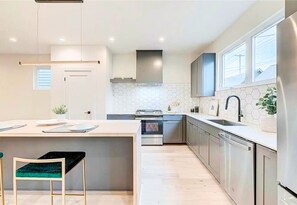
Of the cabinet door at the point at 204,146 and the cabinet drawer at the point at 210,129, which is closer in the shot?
the cabinet drawer at the point at 210,129

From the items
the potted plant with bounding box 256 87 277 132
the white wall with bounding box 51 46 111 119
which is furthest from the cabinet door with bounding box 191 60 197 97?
the potted plant with bounding box 256 87 277 132

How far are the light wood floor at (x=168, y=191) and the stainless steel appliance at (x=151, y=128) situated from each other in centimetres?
139

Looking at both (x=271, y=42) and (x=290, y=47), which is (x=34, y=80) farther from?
(x=290, y=47)

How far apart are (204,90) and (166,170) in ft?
6.79

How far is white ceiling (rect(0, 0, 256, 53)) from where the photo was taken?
2984 mm

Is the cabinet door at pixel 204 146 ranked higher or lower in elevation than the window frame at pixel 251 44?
lower

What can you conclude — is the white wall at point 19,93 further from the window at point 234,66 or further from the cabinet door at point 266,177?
the cabinet door at point 266,177

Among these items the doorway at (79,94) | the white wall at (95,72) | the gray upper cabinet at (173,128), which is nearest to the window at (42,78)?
the white wall at (95,72)

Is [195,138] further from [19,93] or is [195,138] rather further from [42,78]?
[19,93]

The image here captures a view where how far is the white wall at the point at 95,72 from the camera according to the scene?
16.4 feet

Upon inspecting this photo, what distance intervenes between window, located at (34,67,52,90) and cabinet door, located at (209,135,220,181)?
16.2 ft

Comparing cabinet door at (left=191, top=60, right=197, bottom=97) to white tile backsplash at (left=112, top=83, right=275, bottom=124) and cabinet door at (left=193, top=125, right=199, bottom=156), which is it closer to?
white tile backsplash at (left=112, top=83, right=275, bottom=124)

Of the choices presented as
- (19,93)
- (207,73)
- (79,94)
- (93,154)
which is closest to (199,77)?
(207,73)

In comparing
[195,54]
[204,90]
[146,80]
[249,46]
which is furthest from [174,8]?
[195,54]
